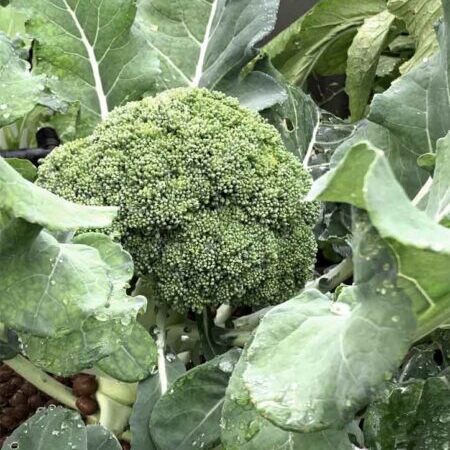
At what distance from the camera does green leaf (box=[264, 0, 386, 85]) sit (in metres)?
1.25

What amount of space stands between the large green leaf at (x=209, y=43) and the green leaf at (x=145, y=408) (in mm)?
324

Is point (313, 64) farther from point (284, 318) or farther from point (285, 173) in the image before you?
point (284, 318)

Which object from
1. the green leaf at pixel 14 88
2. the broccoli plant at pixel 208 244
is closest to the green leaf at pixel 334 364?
the broccoli plant at pixel 208 244

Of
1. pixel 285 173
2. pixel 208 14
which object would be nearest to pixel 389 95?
pixel 285 173

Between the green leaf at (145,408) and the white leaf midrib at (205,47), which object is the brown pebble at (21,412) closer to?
the green leaf at (145,408)

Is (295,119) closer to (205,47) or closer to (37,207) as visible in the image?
(205,47)

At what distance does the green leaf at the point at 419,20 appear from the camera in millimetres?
1042

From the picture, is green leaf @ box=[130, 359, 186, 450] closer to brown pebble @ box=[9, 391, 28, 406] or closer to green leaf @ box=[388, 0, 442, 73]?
brown pebble @ box=[9, 391, 28, 406]

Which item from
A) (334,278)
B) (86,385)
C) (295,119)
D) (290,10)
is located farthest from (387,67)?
(86,385)

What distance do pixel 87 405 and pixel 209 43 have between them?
426 millimetres

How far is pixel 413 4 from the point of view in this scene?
110cm

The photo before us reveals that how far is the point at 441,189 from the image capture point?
0.49m

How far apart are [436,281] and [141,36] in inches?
21.5

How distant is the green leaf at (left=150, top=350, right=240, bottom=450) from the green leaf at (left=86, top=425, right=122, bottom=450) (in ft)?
0.11
